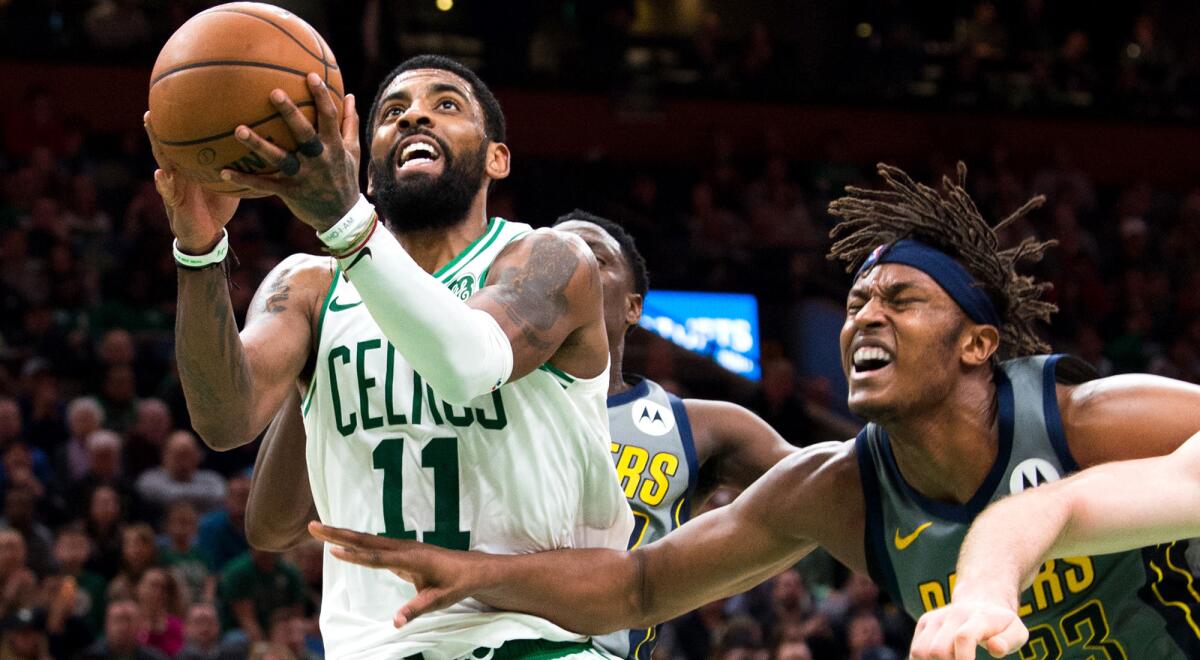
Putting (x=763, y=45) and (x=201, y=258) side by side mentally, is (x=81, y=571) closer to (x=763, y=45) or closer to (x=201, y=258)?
(x=201, y=258)

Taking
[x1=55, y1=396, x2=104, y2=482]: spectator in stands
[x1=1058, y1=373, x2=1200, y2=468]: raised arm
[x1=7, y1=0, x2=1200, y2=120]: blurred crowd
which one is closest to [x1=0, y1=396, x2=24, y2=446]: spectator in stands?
[x1=55, y1=396, x2=104, y2=482]: spectator in stands

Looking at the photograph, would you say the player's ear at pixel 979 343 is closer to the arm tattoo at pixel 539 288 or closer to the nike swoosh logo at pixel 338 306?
the arm tattoo at pixel 539 288

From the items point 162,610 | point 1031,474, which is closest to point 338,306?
point 1031,474

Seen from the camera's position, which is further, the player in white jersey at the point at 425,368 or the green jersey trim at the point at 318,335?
the green jersey trim at the point at 318,335

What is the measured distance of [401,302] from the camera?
313 cm

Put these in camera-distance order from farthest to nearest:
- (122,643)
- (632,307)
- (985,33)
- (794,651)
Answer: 1. (985,33)
2. (794,651)
3. (122,643)
4. (632,307)

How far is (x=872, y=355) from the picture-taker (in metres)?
3.85

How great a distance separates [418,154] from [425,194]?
0.11 metres

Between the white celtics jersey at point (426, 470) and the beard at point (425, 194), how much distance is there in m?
0.19

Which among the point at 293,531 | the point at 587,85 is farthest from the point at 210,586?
the point at 587,85

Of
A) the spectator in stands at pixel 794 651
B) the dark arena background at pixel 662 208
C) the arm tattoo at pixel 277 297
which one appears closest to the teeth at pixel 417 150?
the arm tattoo at pixel 277 297

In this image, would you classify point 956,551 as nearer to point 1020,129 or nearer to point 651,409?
point 651,409

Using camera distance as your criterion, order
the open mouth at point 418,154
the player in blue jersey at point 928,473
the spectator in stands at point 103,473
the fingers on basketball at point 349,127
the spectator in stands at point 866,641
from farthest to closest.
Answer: the spectator in stands at point 103,473 < the spectator in stands at point 866,641 < the open mouth at point 418,154 < the player in blue jersey at point 928,473 < the fingers on basketball at point 349,127

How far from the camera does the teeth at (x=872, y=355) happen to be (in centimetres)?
384
